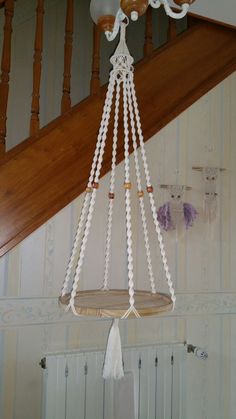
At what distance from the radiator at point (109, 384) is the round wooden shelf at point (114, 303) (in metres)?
0.76

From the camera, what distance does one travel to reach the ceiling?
2.11m

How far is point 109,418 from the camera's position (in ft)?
6.46

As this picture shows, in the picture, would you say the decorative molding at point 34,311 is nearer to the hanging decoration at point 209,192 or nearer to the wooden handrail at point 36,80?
the hanging decoration at point 209,192

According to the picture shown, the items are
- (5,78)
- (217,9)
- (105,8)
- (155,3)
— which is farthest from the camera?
(217,9)

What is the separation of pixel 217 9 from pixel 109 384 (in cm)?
229

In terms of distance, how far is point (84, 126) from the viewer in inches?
77.8

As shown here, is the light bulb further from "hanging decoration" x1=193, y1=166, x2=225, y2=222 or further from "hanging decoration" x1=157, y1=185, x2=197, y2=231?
"hanging decoration" x1=193, y1=166, x2=225, y2=222

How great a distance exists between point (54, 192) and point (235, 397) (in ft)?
5.91

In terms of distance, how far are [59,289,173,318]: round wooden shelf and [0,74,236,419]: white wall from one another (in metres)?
0.67

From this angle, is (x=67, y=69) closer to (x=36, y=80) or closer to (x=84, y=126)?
(x=36, y=80)

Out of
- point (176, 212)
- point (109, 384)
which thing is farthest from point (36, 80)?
point (109, 384)

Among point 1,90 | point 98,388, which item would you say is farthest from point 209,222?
point 1,90

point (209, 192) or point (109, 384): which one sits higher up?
point (209, 192)

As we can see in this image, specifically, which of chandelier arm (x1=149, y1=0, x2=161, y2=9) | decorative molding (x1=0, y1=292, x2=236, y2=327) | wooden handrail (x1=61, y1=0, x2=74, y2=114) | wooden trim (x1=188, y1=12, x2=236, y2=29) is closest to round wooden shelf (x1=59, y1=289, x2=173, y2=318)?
decorative molding (x1=0, y1=292, x2=236, y2=327)
